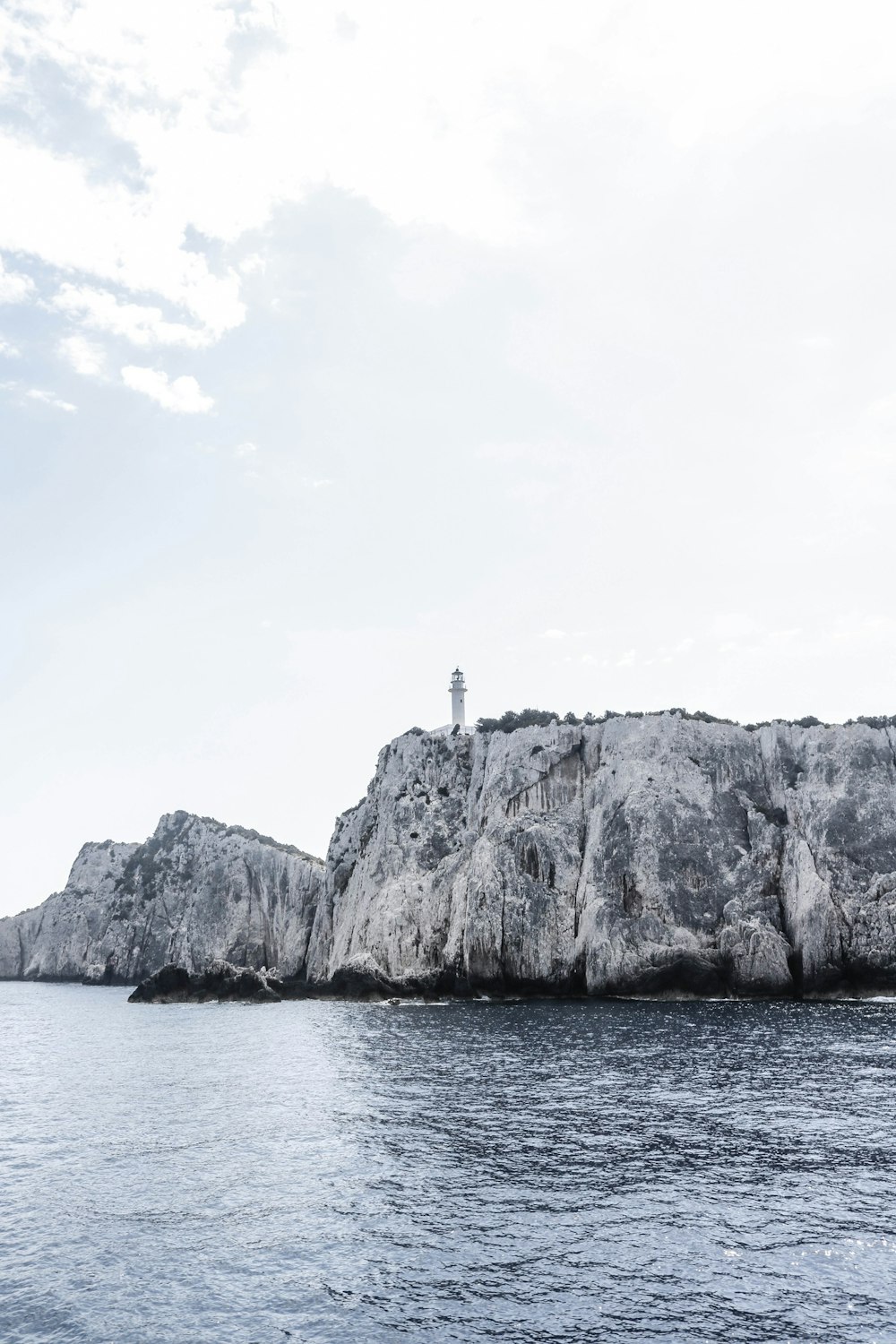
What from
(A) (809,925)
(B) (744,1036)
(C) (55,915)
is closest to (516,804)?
(A) (809,925)

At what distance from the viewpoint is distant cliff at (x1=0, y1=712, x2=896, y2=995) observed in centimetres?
6138

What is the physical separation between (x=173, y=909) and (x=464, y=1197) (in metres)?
104

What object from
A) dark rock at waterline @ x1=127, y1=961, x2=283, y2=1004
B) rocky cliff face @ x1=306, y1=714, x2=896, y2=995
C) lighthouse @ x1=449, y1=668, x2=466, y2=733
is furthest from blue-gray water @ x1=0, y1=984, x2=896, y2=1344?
lighthouse @ x1=449, y1=668, x2=466, y2=733

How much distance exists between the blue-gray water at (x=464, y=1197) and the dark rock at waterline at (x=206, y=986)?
42109mm

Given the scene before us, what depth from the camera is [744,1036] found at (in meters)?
41.3

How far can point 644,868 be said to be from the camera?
218ft

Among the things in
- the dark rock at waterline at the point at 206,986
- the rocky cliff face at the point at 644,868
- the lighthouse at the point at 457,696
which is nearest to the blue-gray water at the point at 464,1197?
the rocky cliff face at the point at 644,868

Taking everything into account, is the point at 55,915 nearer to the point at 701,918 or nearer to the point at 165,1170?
the point at 701,918

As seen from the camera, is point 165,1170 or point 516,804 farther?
point 516,804

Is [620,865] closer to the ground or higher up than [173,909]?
higher up

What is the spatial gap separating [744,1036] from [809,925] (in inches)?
834

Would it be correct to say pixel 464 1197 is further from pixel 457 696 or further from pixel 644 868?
pixel 457 696

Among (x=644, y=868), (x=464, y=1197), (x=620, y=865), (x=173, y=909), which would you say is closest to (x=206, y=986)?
(x=173, y=909)

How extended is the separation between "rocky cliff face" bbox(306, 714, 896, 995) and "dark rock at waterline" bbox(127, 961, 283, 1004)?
7.14m
